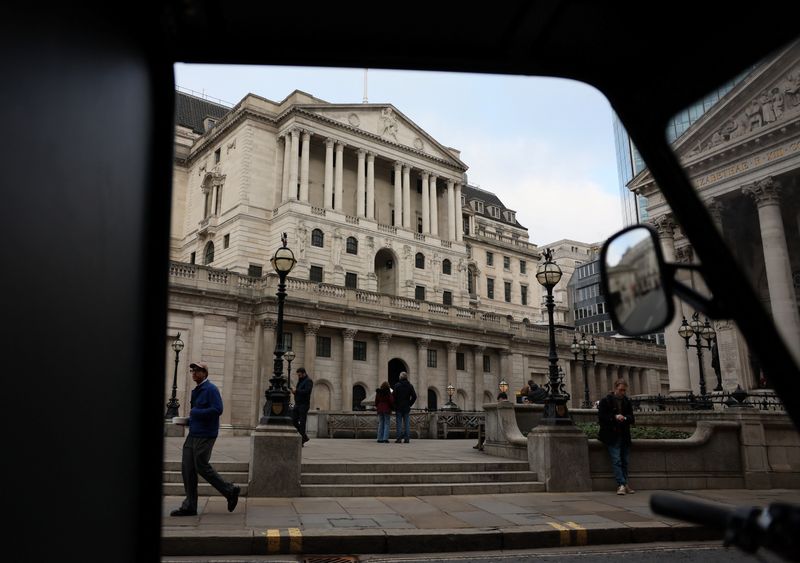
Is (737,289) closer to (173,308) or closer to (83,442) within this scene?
(83,442)

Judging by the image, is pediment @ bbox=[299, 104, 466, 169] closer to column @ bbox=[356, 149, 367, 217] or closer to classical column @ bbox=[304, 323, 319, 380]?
column @ bbox=[356, 149, 367, 217]

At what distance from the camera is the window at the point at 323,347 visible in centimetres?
4075

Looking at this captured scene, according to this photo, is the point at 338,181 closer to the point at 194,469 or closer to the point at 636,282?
the point at 194,469

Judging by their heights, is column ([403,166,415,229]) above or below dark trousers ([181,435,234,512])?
above

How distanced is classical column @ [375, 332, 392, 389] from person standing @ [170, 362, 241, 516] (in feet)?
106

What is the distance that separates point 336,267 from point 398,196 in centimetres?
992

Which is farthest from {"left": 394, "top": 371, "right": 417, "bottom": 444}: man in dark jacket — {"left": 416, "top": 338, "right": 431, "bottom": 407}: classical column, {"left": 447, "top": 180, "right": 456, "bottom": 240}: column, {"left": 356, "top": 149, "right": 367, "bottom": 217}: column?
{"left": 447, "top": 180, "right": 456, "bottom": 240}: column

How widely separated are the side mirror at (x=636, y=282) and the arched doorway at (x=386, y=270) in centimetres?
5085

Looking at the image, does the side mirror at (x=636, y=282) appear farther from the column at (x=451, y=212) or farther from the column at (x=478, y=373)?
the column at (x=451, y=212)

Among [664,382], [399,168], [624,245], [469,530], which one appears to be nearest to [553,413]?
[469,530]

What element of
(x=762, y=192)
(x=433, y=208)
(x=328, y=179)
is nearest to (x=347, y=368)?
(x=328, y=179)

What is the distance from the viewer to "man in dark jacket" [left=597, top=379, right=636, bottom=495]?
1308 centimetres

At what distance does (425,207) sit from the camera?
57.2m

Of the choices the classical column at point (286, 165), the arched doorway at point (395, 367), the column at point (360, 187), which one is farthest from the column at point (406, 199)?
the arched doorway at point (395, 367)
